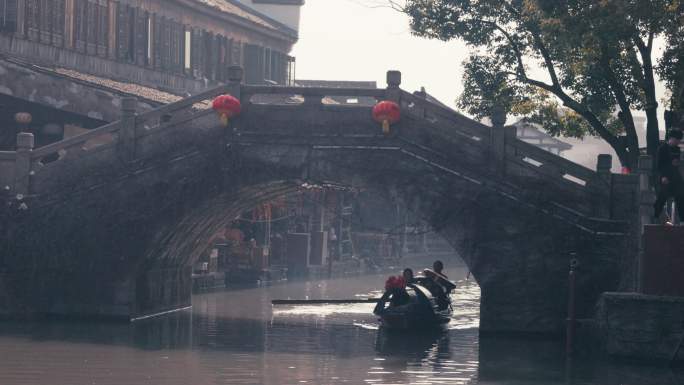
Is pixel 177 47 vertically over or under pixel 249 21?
under

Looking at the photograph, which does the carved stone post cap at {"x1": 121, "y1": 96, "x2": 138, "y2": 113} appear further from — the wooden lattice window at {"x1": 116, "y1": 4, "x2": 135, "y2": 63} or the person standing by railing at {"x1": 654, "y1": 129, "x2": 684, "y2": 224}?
the person standing by railing at {"x1": 654, "y1": 129, "x2": 684, "y2": 224}

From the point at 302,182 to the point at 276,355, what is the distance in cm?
506

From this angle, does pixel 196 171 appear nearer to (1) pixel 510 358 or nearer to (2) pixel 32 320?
(2) pixel 32 320

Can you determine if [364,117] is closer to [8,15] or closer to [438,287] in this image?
[438,287]

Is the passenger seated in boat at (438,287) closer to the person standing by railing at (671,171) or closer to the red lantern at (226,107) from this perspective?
the red lantern at (226,107)

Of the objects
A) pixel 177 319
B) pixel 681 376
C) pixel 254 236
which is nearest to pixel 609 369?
pixel 681 376

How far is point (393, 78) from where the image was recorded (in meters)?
24.7

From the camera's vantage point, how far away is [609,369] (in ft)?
66.7

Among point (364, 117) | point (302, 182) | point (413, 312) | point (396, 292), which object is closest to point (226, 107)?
point (302, 182)

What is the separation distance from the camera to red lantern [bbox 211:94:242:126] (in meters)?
25.0

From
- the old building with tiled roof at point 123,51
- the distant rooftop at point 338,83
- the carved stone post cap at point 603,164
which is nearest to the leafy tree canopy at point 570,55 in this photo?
the carved stone post cap at point 603,164

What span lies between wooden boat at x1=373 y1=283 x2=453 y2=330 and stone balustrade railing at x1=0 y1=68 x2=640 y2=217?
11.7 ft

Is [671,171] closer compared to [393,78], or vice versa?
[671,171]

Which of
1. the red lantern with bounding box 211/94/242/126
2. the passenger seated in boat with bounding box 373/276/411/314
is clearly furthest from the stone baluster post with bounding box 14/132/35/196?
the passenger seated in boat with bounding box 373/276/411/314
